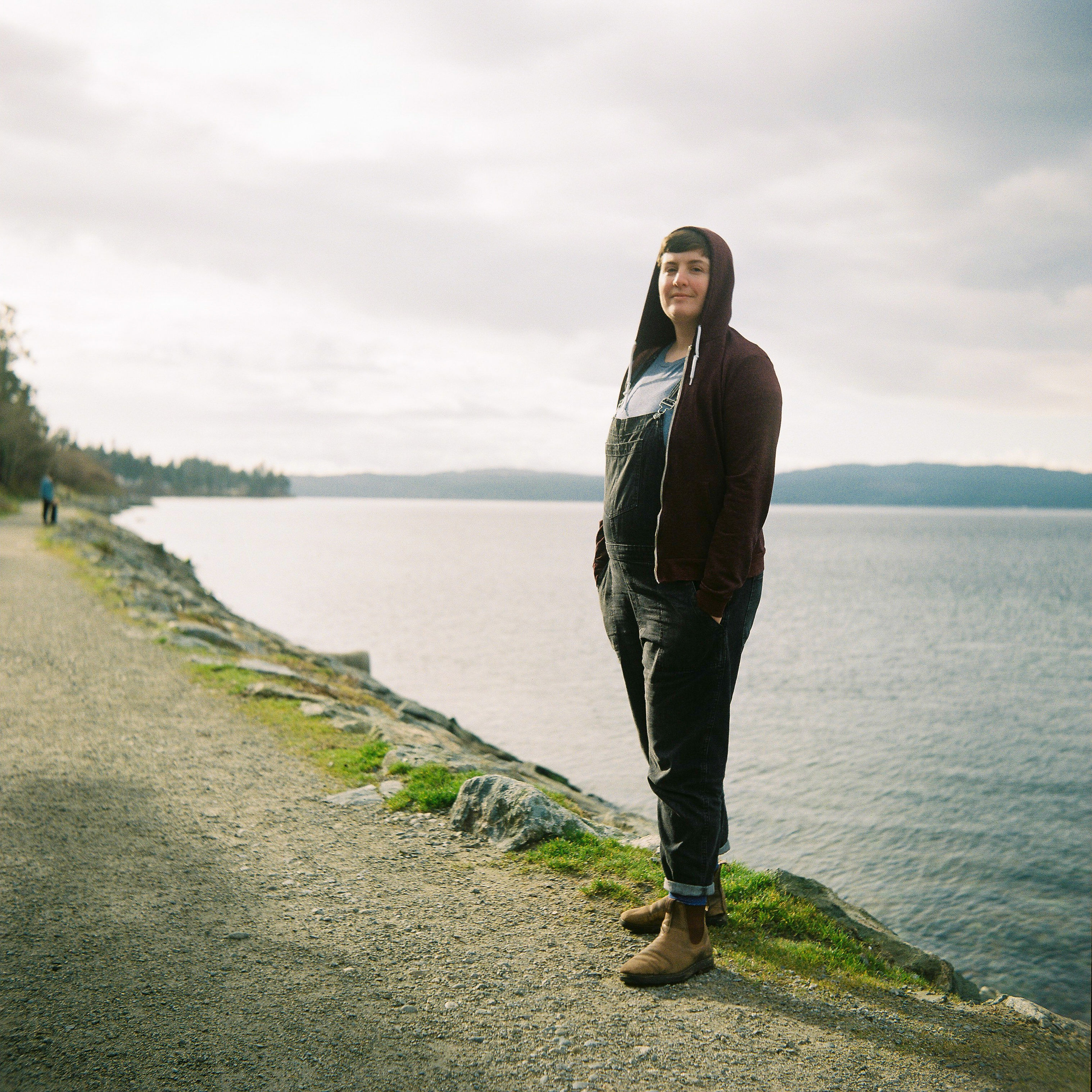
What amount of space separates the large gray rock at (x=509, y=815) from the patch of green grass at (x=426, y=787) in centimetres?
19

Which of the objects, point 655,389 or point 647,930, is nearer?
point 655,389

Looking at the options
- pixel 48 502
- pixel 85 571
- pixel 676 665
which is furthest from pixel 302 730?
pixel 48 502

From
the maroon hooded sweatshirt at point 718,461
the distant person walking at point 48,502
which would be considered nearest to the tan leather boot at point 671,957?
the maroon hooded sweatshirt at point 718,461

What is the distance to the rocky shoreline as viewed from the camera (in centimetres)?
452

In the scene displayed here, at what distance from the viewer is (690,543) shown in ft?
11.8

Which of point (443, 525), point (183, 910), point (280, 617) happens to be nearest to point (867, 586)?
point (280, 617)

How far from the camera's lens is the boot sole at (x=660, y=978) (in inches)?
143

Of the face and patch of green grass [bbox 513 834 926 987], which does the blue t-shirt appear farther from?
patch of green grass [bbox 513 834 926 987]

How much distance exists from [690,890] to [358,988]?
148cm

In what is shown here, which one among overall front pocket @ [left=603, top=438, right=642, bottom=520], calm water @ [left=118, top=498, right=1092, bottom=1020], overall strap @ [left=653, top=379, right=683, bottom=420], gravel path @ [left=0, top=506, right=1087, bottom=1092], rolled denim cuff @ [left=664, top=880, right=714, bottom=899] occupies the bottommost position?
calm water @ [left=118, top=498, right=1092, bottom=1020]

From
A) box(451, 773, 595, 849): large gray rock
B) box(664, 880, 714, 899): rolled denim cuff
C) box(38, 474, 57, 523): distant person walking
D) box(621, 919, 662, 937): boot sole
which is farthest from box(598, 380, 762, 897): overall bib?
box(38, 474, 57, 523): distant person walking

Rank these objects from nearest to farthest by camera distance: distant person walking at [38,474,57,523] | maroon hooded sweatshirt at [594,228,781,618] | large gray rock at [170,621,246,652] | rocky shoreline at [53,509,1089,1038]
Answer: maroon hooded sweatshirt at [594,228,781,618], rocky shoreline at [53,509,1089,1038], large gray rock at [170,621,246,652], distant person walking at [38,474,57,523]

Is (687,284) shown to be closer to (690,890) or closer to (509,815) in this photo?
(690,890)

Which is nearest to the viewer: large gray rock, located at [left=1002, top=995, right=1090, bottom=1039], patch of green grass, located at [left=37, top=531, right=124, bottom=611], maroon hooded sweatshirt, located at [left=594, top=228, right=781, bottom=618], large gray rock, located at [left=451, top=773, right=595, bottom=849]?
maroon hooded sweatshirt, located at [left=594, top=228, right=781, bottom=618]
